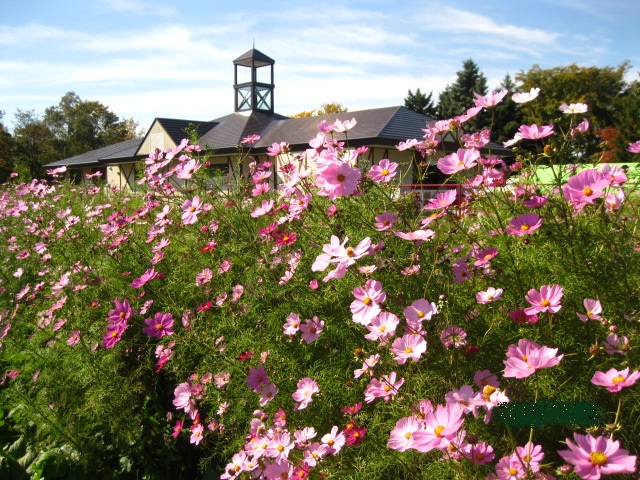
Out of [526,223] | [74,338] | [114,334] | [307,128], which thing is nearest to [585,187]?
[526,223]

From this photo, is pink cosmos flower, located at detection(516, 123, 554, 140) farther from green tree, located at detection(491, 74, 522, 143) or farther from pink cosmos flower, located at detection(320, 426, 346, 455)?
green tree, located at detection(491, 74, 522, 143)

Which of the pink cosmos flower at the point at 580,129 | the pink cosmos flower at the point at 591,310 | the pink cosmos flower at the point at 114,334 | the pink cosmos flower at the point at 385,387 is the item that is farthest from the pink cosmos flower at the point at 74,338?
the pink cosmos flower at the point at 580,129

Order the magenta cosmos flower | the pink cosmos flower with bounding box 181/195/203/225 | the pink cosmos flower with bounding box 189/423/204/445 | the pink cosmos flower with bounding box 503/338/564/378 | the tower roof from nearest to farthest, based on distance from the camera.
Answer: the magenta cosmos flower
the pink cosmos flower with bounding box 503/338/564/378
the pink cosmos flower with bounding box 189/423/204/445
the pink cosmos flower with bounding box 181/195/203/225
the tower roof

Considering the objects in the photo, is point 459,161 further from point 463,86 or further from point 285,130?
point 463,86

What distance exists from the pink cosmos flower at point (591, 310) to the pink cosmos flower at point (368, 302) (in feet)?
1.62

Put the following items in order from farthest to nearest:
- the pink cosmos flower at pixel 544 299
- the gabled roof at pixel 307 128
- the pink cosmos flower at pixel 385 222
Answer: the gabled roof at pixel 307 128, the pink cosmos flower at pixel 385 222, the pink cosmos flower at pixel 544 299

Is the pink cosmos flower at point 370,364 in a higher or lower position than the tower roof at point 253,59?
lower

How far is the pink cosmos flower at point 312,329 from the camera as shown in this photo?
1.64 m

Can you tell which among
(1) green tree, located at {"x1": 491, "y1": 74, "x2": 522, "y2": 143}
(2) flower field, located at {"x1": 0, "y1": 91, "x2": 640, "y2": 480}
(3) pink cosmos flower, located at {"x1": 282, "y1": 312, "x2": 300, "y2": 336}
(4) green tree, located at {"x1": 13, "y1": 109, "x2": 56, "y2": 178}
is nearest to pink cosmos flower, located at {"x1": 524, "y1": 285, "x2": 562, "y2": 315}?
(2) flower field, located at {"x1": 0, "y1": 91, "x2": 640, "y2": 480}

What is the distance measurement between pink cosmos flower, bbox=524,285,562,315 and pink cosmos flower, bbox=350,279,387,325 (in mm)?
341

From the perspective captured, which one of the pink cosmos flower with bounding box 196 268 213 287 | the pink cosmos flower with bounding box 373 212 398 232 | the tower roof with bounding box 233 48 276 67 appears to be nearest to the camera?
the pink cosmos flower with bounding box 373 212 398 232

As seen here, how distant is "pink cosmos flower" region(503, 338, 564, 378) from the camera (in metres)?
0.99

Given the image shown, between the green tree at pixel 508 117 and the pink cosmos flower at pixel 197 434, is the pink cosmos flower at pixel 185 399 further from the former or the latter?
the green tree at pixel 508 117

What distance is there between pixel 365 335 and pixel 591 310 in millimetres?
568
